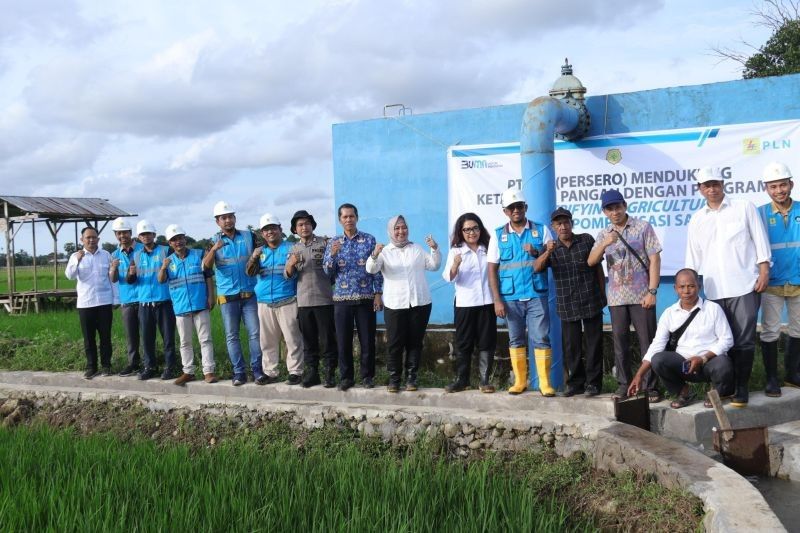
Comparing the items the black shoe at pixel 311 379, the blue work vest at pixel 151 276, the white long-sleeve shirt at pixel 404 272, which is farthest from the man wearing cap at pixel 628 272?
the blue work vest at pixel 151 276

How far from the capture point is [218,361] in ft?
27.4

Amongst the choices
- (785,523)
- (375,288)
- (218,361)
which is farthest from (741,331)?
(218,361)

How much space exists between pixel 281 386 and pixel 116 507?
2.88 metres

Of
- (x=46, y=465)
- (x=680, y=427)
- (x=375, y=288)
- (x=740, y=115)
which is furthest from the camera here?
(x=740, y=115)

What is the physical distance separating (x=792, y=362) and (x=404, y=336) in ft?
9.47

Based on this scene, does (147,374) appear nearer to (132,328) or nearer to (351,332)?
(132,328)

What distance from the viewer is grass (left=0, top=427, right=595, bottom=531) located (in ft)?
11.3

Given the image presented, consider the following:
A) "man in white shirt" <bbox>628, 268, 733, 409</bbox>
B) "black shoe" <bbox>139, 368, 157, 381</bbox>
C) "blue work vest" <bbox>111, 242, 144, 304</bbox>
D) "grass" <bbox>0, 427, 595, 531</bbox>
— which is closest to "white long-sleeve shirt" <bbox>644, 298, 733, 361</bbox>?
"man in white shirt" <bbox>628, 268, 733, 409</bbox>

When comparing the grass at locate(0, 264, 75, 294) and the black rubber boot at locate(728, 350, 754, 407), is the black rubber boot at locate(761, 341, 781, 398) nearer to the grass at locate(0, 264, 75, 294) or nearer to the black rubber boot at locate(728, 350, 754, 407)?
the black rubber boot at locate(728, 350, 754, 407)

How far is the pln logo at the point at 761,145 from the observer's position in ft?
24.3

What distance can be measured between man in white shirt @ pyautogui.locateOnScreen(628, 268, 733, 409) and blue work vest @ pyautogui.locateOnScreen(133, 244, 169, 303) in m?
4.41

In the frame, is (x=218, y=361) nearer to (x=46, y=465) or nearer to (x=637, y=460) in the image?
(x=46, y=465)

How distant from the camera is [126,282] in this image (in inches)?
295

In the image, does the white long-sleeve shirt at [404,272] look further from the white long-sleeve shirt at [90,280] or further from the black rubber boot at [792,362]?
the white long-sleeve shirt at [90,280]
